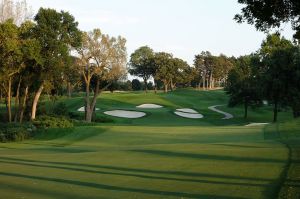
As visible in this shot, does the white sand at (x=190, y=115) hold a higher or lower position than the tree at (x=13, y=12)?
lower

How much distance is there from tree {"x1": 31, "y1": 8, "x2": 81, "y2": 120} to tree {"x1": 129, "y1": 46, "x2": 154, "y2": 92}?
84.3 metres

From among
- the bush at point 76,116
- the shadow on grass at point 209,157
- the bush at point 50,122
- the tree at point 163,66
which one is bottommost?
the bush at point 76,116

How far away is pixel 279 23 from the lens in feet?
55.6

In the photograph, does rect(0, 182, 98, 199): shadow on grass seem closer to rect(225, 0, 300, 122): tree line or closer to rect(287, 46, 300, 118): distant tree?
rect(225, 0, 300, 122): tree line

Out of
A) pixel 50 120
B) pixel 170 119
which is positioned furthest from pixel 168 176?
pixel 170 119

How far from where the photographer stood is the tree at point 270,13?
621 inches

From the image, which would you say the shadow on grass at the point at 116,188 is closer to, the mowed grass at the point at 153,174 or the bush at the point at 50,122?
the mowed grass at the point at 153,174

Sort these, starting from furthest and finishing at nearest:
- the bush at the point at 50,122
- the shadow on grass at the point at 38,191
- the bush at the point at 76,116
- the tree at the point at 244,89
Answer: the tree at the point at 244,89 → the bush at the point at 76,116 → the bush at the point at 50,122 → the shadow on grass at the point at 38,191

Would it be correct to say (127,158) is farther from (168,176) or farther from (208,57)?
(208,57)

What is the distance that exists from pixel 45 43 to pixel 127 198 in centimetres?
3597

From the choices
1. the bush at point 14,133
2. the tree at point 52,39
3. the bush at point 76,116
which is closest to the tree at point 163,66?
the bush at point 76,116

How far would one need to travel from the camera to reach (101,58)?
57250 mm

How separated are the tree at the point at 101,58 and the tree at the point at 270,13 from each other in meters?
41.1

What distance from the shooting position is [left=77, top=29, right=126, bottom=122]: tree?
186ft
